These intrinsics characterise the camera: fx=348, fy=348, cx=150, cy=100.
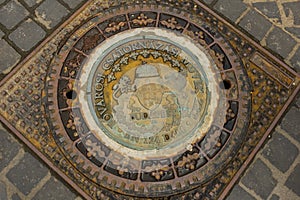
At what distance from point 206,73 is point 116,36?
2.80 ft

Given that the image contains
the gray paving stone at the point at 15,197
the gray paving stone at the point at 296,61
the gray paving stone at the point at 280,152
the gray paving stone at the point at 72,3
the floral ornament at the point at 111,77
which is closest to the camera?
the gray paving stone at the point at 15,197

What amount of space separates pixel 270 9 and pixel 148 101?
1457 mm

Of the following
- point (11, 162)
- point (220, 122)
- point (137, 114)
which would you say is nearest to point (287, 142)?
point (220, 122)

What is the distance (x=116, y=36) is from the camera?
3.07 m

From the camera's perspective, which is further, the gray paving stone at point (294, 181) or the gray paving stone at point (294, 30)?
the gray paving stone at point (294, 30)

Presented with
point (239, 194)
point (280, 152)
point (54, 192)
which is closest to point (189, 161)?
point (239, 194)

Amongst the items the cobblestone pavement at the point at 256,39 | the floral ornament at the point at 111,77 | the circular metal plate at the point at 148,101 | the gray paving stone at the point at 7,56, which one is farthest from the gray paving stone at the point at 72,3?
the floral ornament at the point at 111,77

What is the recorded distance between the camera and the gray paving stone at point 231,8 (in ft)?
10.6

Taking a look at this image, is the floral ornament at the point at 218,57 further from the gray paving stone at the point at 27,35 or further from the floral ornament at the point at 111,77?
the gray paving stone at the point at 27,35

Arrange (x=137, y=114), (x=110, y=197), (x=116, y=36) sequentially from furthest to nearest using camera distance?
(x=116, y=36) < (x=137, y=114) < (x=110, y=197)

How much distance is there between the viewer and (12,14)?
10.3ft

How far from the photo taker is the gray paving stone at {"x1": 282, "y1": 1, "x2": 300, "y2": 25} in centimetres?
322

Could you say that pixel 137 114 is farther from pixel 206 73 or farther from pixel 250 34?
pixel 250 34

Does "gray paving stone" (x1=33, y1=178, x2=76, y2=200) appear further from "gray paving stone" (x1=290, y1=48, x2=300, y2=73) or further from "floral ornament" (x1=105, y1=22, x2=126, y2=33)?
"gray paving stone" (x1=290, y1=48, x2=300, y2=73)
